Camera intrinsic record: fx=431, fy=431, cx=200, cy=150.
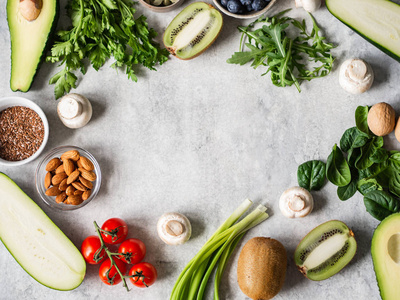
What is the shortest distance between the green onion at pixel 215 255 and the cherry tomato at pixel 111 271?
0.20 metres

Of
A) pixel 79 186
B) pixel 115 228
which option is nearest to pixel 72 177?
pixel 79 186

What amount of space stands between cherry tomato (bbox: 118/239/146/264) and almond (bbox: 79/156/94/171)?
0.29m

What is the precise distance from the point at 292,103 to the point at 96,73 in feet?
2.42

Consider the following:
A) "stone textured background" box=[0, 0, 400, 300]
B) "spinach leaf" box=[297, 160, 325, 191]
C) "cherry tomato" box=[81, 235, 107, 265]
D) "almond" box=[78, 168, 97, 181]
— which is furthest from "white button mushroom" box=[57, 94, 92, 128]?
"spinach leaf" box=[297, 160, 325, 191]

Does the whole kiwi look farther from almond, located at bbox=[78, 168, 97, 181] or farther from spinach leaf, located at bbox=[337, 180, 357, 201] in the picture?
almond, located at bbox=[78, 168, 97, 181]

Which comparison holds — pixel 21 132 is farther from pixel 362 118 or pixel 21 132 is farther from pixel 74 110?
pixel 362 118

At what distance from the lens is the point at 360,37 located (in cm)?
157

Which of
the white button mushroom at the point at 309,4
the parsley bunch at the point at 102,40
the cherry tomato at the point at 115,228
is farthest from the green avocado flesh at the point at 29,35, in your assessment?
the white button mushroom at the point at 309,4

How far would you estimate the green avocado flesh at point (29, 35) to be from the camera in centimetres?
151

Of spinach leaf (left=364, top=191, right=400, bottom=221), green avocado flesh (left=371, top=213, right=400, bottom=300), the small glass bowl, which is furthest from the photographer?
the small glass bowl

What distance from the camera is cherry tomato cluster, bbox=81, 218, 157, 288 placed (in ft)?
4.83

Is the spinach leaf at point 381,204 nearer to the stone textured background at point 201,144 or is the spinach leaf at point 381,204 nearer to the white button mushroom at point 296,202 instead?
the stone textured background at point 201,144

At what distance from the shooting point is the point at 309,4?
1518 millimetres

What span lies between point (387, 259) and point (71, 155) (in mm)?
1103
